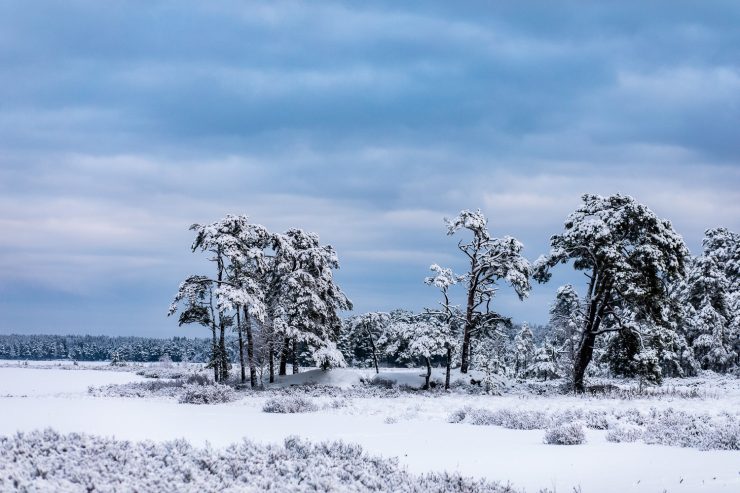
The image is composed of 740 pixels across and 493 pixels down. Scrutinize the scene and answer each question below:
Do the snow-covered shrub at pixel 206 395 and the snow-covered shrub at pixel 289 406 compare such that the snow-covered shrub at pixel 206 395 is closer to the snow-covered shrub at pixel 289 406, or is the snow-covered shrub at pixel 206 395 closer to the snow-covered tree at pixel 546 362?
the snow-covered shrub at pixel 289 406

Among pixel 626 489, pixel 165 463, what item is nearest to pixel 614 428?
pixel 626 489

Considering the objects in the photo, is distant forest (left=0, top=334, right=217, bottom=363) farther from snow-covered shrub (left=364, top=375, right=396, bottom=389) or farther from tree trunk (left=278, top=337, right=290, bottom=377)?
snow-covered shrub (left=364, top=375, right=396, bottom=389)

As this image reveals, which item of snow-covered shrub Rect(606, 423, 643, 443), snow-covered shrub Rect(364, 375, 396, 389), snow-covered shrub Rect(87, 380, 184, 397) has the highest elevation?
snow-covered shrub Rect(606, 423, 643, 443)

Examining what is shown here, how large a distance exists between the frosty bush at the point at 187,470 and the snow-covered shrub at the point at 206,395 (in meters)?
14.6

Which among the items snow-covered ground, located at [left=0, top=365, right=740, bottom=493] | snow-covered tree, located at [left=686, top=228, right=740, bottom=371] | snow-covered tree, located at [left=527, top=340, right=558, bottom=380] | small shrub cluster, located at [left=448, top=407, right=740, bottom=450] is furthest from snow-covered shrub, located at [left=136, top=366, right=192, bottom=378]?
snow-covered tree, located at [left=686, top=228, right=740, bottom=371]

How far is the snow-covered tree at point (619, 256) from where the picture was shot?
1172 inches

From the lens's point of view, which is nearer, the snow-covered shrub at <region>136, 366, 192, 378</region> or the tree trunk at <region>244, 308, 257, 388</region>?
the tree trunk at <region>244, 308, 257, 388</region>

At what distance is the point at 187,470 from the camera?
763 centimetres

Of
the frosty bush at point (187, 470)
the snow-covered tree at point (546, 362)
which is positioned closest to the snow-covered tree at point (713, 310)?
the snow-covered tree at point (546, 362)

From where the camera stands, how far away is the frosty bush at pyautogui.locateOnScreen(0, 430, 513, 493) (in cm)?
696

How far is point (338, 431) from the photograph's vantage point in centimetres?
1517

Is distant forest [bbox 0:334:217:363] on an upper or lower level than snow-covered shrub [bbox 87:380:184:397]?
lower

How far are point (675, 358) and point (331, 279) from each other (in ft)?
98.8

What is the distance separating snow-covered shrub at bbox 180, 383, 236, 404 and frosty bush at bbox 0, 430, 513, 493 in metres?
14.6
